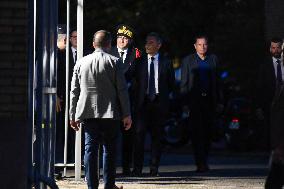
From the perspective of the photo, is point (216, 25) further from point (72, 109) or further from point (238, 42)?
point (72, 109)

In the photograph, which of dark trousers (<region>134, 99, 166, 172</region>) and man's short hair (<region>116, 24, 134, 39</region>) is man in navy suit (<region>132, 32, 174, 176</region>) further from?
man's short hair (<region>116, 24, 134, 39</region>)

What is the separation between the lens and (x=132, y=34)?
17.0 meters

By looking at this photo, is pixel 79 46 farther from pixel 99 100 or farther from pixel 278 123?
pixel 278 123

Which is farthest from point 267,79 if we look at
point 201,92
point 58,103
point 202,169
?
point 58,103

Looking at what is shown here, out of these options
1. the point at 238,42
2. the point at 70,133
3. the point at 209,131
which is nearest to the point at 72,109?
the point at 70,133

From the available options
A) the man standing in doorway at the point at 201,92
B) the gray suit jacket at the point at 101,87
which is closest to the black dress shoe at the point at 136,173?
the man standing in doorway at the point at 201,92

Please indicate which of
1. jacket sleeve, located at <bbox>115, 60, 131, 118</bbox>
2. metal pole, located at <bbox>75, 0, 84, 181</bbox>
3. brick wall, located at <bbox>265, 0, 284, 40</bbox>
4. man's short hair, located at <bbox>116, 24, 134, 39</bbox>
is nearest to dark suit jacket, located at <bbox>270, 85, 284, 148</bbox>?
jacket sleeve, located at <bbox>115, 60, 131, 118</bbox>

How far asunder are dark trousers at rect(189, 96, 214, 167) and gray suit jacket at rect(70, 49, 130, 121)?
4.68 meters

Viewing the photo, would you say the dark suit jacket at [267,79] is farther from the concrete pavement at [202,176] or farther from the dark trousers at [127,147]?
the dark trousers at [127,147]

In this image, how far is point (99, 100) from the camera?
13398mm

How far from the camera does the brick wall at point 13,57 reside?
39.0ft

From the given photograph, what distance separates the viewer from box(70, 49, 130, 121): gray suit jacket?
1338 centimetres

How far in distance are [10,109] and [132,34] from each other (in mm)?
5269

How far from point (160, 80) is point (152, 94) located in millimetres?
223
